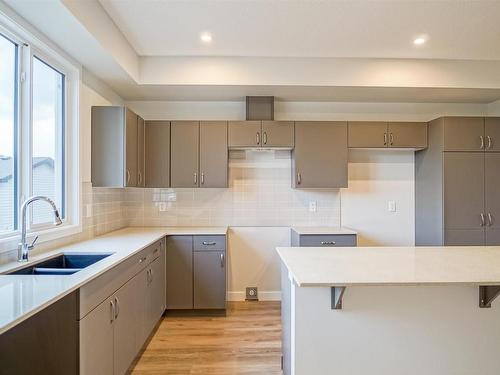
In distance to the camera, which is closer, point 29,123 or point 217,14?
point 29,123

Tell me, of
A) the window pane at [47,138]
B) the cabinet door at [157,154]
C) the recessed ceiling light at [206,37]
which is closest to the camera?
the window pane at [47,138]

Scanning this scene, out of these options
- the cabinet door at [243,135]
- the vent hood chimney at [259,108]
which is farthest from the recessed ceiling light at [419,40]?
the cabinet door at [243,135]

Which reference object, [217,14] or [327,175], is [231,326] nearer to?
[327,175]

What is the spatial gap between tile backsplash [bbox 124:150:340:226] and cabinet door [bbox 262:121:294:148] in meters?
0.32

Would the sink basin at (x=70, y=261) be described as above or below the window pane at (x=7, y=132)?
below

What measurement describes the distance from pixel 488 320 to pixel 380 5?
85.7 inches

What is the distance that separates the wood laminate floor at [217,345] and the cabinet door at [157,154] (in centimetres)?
149

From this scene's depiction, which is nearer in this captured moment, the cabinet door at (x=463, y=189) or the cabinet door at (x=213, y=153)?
the cabinet door at (x=463, y=189)

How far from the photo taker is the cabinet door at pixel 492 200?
3424 millimetres

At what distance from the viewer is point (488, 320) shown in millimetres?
1779

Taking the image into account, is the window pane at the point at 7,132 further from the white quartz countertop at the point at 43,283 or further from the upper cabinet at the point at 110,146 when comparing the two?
the upper cabinet at the point at 110,146

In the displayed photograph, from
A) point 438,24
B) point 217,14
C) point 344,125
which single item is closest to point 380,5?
point 438,24

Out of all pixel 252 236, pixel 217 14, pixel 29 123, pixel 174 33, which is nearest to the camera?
pixel 29 123

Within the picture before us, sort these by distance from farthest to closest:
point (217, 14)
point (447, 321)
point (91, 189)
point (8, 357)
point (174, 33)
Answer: point (91, 189) → point (174, 33) → point (217, 14) → point (447, 321) → point (8, 357)
